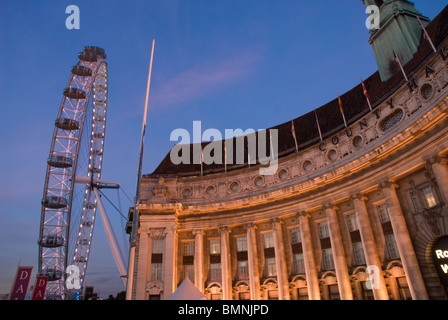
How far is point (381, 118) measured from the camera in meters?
30.7

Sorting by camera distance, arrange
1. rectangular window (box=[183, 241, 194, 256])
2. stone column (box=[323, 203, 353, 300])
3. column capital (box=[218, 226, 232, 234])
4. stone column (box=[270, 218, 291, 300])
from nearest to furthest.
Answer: stone column (box=[323, 203, 353, 300]) → stone column (box=[270, 218, 291, 300]) → column capital (box=[218, 226, 232, 234]) → rectangular window (box=[183, 241, 194, 256])

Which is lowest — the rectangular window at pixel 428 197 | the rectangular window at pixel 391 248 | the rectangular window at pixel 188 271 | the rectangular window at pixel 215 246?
the rectangular window at pixel 391 248

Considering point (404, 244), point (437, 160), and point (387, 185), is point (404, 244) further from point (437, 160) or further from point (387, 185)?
point (437, 160)

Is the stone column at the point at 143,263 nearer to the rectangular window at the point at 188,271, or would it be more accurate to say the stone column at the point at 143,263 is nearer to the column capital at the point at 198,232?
the rectangular window at the point at 188,271

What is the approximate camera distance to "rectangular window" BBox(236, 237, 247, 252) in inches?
1623

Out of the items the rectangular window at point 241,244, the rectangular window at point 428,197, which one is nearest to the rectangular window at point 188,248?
the rectangular window at point 241,244

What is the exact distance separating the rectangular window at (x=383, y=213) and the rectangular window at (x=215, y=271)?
21076 millimetres

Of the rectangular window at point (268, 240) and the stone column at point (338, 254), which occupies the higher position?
the rectangular window at point (268, 240)

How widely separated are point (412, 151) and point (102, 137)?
53.4m

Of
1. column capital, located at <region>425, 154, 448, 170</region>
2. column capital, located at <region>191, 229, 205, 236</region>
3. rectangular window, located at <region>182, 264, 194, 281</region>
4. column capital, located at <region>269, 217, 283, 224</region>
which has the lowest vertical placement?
rectangular window, located at <region>182, 264, 194, 281</region>

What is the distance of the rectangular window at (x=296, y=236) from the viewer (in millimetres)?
37625

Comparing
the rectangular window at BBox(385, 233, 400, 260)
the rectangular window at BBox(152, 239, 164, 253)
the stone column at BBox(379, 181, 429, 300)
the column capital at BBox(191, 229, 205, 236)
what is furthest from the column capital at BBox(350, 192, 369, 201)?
the rectangular window at BBox(152, 239, 164, 253)

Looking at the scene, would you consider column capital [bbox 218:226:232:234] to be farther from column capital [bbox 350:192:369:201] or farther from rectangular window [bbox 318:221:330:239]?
column capital [bbox 350:192:369:201]

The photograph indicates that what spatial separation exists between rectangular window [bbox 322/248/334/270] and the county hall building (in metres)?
0.11
